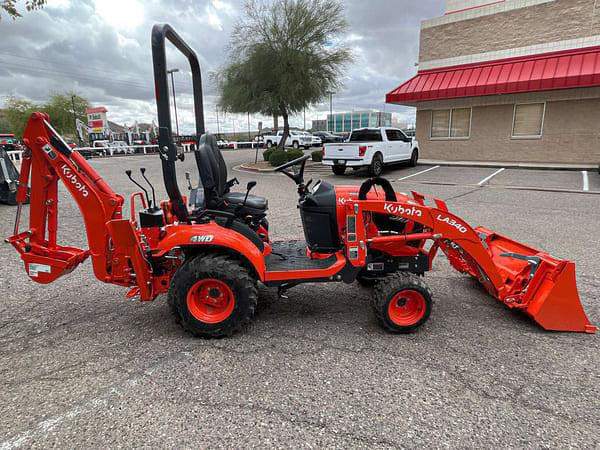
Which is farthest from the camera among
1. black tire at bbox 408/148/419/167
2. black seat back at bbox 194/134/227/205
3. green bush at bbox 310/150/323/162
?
green bush at bbox 310/150/323/162

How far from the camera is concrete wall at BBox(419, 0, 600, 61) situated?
1372 centimetres

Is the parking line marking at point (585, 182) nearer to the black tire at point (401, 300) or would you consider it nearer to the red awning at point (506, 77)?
the red awning at point (506, 77)

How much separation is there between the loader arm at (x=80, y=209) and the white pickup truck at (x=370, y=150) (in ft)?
36.0

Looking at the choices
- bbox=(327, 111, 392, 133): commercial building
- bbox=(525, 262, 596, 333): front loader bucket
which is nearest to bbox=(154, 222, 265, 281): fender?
bbox=(525, 262, 596, 333): front loader bucket

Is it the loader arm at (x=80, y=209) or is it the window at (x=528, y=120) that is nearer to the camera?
the loader arm at (x=80, y=209)

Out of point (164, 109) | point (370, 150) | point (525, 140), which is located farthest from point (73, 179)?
point (525, 140)

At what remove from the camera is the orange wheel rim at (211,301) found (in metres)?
→ 3.04

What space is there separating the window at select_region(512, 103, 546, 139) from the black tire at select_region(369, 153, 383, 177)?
6.43 m

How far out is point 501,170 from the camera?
14242 mm

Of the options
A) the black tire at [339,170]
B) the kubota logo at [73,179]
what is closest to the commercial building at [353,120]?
the black tire at [339,170]

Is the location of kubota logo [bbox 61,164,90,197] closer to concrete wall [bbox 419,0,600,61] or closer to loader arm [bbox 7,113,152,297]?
loader arm [bbox 7,113,152,297]

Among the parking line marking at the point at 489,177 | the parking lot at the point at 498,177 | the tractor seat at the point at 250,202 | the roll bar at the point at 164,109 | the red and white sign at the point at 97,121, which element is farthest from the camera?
the red and white sign at the point at 97,121

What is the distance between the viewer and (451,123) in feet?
56.1

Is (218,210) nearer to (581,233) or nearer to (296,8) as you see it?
(581,233)
